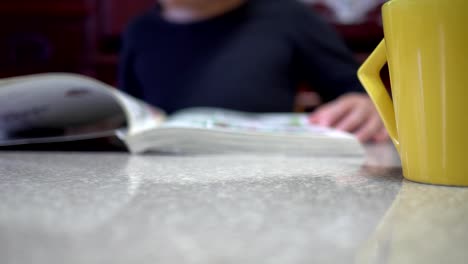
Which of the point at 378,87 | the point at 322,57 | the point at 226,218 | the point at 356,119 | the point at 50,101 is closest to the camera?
the point at 226,218

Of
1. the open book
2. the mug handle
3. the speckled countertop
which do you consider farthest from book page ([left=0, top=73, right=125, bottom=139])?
the mug handle

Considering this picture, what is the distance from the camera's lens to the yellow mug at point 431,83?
0.23 meters

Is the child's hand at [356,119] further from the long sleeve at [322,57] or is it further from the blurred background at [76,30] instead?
the blurred background at [76,30]

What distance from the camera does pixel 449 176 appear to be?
0.24 metres

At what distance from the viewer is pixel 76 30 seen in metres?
1.51

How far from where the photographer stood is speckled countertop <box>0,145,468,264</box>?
13cm

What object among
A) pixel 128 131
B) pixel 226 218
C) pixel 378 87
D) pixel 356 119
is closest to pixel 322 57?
pixel 356 119

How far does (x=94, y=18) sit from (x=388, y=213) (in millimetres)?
1509

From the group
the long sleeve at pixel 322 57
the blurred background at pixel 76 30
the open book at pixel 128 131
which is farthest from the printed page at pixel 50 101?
the blurred background at pixel 76 30

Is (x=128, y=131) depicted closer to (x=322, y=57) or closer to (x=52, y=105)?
(x=52, y=105)

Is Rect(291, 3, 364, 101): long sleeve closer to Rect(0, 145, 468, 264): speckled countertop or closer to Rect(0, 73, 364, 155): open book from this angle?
Rect(0, 73, 364, 155): open book

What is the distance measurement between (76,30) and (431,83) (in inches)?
57.1

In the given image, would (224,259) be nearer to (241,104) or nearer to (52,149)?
(52,149)

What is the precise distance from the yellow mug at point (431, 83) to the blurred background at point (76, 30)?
1.30 m
